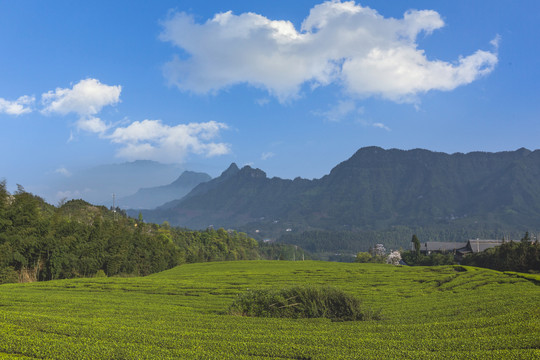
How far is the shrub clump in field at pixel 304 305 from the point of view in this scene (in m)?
21.3

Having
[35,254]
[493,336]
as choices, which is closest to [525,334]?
[493,336]

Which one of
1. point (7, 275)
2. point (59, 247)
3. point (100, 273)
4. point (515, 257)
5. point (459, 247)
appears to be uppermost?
point (59, 247)

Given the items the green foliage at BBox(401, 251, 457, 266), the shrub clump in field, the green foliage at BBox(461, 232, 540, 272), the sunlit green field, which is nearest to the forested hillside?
the sunlit green field

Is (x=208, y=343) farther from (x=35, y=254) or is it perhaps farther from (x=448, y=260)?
(x=448, y=260)

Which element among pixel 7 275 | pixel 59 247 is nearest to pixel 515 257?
pixel 59 247

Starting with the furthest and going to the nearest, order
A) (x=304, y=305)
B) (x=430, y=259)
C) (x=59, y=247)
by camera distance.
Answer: (x=430, y=259) < (x=59, y=247) < (x=304, y=305)

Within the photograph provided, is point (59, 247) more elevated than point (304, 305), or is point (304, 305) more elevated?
point (59, 247)

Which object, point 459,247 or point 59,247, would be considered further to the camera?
point 459,247

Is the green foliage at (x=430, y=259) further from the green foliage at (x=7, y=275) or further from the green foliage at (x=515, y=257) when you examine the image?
the green foliage at (x=7, y=275)

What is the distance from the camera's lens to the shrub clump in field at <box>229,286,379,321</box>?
2134cm

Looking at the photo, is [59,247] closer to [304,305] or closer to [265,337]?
[304,305]

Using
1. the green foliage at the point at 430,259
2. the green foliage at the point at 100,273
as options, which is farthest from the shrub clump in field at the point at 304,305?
the green foliage at the point at 430,259

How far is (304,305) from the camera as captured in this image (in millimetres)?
21891

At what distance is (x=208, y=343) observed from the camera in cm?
1293
